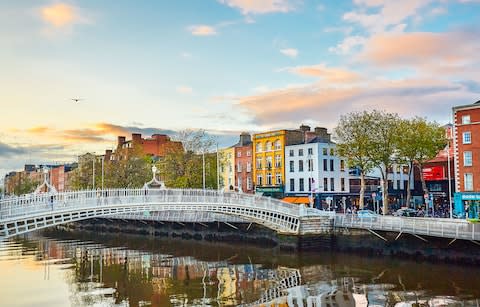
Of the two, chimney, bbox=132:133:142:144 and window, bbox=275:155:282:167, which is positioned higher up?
chimney, bbox=132:133:142:144

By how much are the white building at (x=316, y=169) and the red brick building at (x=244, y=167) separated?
685 centimetres

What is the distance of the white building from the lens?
58.9 m

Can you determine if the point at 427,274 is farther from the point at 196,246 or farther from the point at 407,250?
the point at 196,246

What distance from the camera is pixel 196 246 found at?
45000mm

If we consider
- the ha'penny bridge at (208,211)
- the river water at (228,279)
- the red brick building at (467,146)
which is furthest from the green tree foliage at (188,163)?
the red brick building at (467,146)

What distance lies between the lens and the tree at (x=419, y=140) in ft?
146

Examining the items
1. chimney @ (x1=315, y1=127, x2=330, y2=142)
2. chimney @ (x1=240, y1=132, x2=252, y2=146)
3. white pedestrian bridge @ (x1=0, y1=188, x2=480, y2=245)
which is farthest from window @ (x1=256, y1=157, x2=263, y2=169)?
white pedestrian bridge @ (x1=0, y1=188, x2=480, y2=245)

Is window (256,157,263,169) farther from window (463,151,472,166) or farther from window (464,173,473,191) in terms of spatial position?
window (464,173,473,191)

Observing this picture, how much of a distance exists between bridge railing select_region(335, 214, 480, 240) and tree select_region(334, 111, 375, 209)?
27.4 ft

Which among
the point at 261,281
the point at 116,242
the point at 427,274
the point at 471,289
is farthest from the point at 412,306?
the point at 116,242

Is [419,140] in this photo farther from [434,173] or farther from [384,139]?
[434,173]

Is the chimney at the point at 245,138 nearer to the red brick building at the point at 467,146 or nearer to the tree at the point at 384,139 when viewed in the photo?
the tree at the point at 384,139

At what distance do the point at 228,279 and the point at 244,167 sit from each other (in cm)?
3936

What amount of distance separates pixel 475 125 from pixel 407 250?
52.4 feet
